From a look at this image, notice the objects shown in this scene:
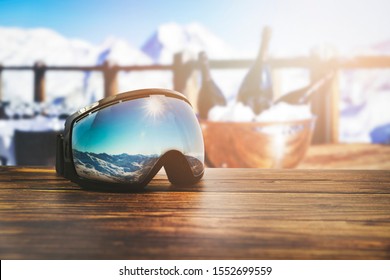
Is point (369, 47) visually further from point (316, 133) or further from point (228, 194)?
point (228, 194)

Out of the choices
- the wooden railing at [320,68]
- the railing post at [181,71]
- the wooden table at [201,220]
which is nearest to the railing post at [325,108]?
the wooden railing at [320,68]

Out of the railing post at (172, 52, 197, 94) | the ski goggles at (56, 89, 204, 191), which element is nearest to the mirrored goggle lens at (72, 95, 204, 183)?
the ski goggles at (56, 89, 204, 191)

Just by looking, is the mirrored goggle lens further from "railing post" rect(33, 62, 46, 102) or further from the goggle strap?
"railing post" rect(33, 62, 46, 102)

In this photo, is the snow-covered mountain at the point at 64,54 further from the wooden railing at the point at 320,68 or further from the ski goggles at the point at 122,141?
the ski goggles at the point at 122,141

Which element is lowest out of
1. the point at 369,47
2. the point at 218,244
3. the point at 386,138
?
the point at 386,138

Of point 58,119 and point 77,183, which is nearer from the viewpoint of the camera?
point 77,183

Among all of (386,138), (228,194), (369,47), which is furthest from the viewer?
(369,47)

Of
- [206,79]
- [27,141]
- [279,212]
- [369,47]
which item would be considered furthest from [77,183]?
[369,47]
